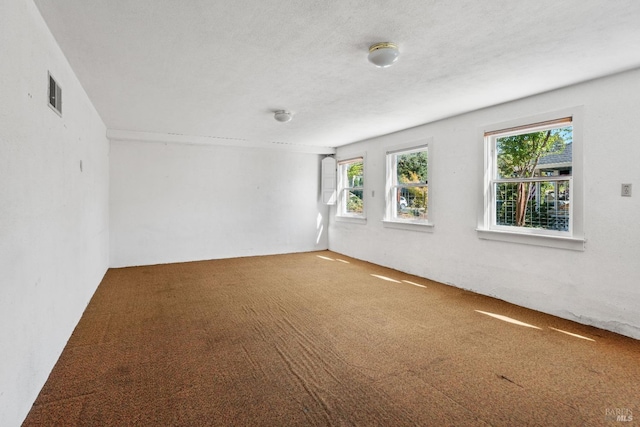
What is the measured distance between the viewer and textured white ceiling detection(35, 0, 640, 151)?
2107mm

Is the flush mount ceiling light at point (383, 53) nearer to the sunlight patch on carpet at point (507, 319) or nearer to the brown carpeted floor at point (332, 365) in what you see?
the brown carpeted floor at point (332, 365)

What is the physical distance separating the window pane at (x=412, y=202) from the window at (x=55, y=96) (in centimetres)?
469

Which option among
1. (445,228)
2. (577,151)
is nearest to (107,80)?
(445,228)

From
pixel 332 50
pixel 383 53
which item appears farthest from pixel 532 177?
pixel 332 50

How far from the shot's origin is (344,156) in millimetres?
7398

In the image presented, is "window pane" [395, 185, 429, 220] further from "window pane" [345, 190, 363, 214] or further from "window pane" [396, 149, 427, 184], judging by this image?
"window pane" [345, 190, 363, 214]

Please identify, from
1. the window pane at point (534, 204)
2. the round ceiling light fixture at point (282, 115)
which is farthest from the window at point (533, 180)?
the round ceiling light fixture at point (282, 115)

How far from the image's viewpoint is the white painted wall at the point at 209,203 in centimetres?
605

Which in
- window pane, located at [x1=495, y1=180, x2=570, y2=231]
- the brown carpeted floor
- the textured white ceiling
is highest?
the textured white ceiling

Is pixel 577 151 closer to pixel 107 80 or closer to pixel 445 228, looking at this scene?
pixel 445 228

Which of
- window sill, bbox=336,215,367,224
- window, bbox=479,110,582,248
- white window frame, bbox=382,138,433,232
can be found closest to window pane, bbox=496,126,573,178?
window, bbox=479,110,582,248

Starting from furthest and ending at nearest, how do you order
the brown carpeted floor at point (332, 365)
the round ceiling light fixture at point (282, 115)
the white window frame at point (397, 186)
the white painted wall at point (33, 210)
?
the white window frame at point (397, 186) < the round ceiling light fixture at point (282, 115) < the brown carpeted floor at point (332, 365) < the white painted wall at point (33, 210)

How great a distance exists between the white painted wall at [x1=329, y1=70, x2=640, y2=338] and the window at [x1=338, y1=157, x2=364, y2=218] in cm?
156

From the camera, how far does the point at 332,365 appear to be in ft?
8.04
